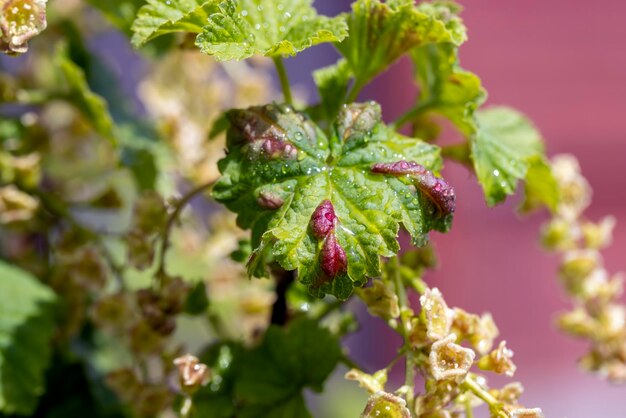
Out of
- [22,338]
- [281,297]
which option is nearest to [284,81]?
[281,297]

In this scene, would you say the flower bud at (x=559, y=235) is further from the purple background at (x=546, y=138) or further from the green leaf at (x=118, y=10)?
the purple background at (x=546, y=138)

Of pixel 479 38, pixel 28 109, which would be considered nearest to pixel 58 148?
pixel 28 109

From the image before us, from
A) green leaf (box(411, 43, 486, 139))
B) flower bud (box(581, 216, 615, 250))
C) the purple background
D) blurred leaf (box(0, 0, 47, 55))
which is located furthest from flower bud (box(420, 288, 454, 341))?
the purple background

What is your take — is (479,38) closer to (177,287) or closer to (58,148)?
(58,148)

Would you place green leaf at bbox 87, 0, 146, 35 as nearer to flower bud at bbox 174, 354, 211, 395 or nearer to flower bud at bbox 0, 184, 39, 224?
flower bud at bbox 0, 184, 39, 224

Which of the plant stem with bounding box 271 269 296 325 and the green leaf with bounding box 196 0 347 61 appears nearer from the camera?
the green leaf with bounding box 196 0 347 61
